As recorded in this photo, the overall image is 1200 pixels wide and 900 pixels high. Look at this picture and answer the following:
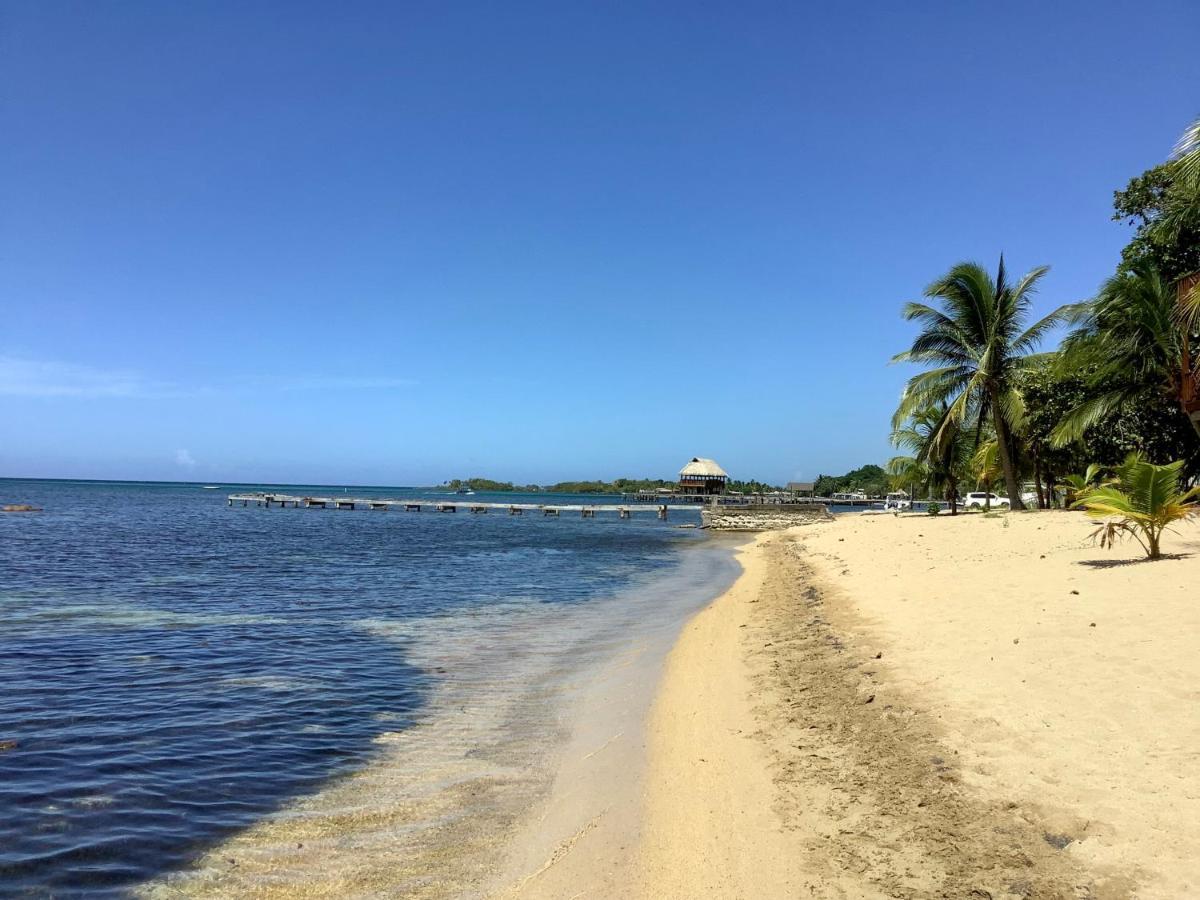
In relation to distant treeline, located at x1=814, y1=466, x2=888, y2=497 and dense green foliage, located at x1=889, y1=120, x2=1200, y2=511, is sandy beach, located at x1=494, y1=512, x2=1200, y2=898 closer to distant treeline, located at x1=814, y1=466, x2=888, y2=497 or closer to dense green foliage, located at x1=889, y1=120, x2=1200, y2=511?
dense green foliage, located at x1=889, y1=120, x2=1200, y2=511

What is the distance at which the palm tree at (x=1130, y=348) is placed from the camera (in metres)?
14.9

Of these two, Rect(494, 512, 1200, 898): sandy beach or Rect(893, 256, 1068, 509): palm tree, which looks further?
Rect(893, 256, 1068, 509): palm tree

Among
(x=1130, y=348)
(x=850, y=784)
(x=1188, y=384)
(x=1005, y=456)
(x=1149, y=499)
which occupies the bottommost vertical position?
(x=850, y=784)

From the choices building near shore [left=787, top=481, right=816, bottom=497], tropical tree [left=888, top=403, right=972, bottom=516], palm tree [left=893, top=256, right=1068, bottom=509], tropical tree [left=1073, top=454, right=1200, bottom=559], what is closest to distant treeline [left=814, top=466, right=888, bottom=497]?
building near shore [left=787, top=481, right=816, bottom=497]

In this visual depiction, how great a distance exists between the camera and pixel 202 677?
8164mm

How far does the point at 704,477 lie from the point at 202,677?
8478cm

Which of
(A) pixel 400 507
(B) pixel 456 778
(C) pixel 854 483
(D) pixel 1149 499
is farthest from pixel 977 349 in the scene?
(C) pixel 854 483

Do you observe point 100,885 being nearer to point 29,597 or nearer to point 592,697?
point 592,697

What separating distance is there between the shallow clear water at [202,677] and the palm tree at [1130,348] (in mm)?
12601

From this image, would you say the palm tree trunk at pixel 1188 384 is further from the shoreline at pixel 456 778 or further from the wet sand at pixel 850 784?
the shoreline at pixel 456 778

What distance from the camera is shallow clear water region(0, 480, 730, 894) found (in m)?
4.58

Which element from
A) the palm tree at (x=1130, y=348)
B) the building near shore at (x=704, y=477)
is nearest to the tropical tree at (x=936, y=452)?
the palm tree at (x=1130, y=348)

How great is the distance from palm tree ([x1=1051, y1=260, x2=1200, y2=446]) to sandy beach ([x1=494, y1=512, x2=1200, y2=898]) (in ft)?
29.7

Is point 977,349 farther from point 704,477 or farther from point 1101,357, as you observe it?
point 704,477
